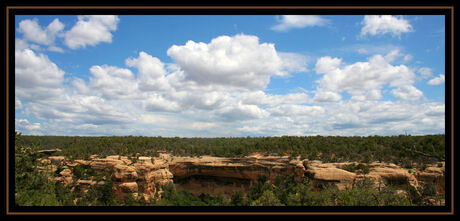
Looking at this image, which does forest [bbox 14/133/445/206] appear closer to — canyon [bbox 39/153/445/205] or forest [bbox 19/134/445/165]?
forest [bbox 19/134/445/165]

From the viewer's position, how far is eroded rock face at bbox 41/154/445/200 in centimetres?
2047

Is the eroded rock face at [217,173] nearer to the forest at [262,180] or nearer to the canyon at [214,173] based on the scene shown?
the canyon at [214,173]

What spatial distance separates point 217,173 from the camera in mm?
31156

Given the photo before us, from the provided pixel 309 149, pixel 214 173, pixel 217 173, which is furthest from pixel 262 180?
pixel 309 149

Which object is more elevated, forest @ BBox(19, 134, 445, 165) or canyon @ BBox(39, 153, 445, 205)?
forest @ BBox(19, 134, 445, 165)

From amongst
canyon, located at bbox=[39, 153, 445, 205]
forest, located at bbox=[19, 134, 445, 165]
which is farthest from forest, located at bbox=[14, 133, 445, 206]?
canyon, located at bbox=[39, 153, 445, 205]

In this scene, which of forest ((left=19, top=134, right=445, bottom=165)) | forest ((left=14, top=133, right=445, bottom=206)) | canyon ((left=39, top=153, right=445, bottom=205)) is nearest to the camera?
forest ((left=14, top=133, right=445, bottom=206))

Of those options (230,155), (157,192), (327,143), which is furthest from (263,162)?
(157,192)

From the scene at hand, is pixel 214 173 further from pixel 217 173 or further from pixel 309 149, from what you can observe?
pixel 309 149

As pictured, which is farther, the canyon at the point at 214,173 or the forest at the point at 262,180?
the canyon at the point at 214,173

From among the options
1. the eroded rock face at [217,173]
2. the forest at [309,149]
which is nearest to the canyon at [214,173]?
the eroded rock face at [217,173]

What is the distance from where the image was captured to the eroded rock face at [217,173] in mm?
20469

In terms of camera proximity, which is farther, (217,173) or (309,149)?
Result: (217,173)
